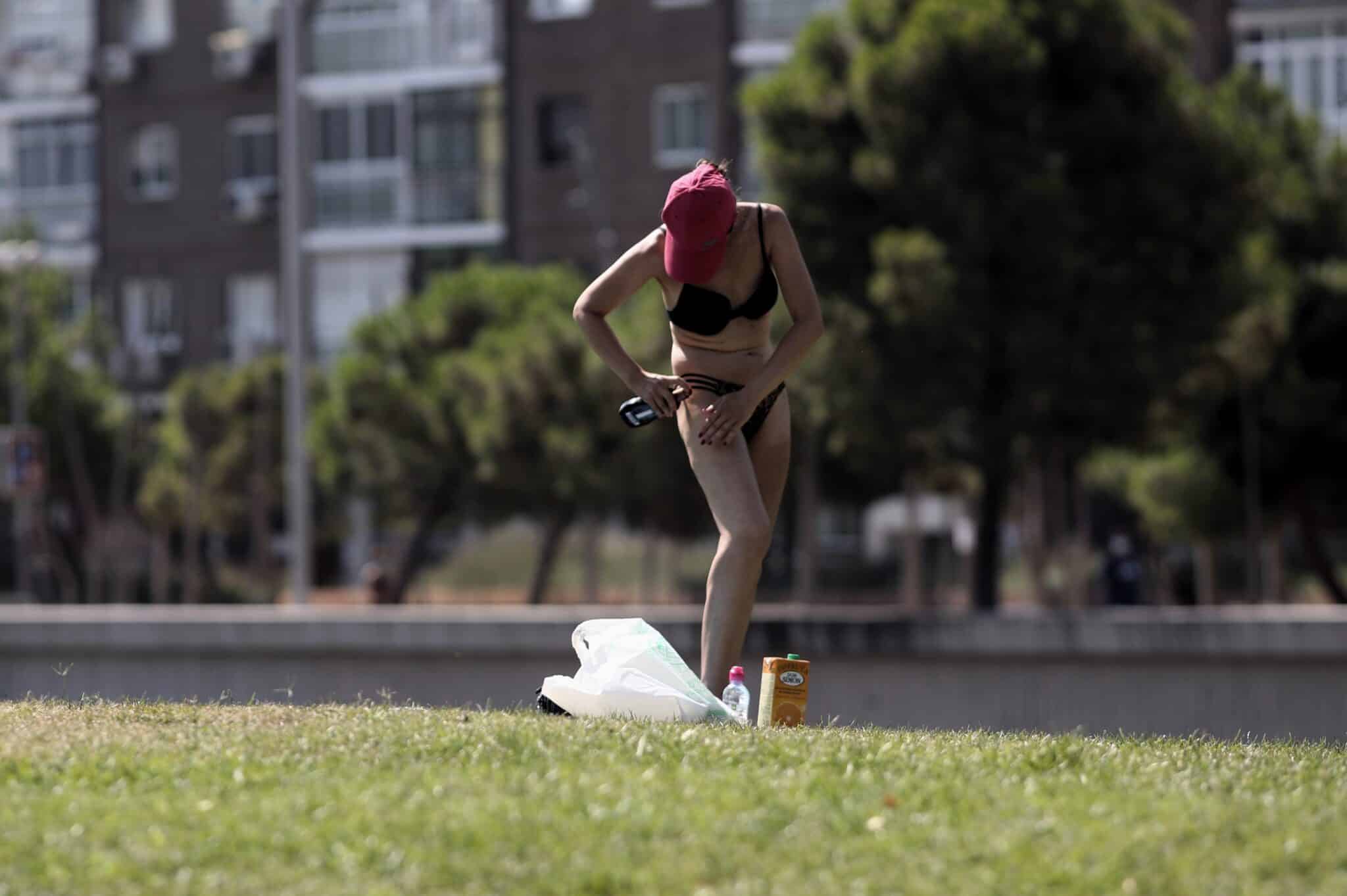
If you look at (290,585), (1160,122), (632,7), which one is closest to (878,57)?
(1160,122)

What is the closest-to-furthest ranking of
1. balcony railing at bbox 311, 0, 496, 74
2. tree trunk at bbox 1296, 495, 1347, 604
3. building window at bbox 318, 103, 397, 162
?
tree trunk at bbox 1296, 495, 1347, 604 < balcony railing at bbox 311, 0, 496, 74 < building window at bbox 318, 103, 397, 162

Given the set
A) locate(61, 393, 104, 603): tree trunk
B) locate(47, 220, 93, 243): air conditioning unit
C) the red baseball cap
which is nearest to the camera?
the red baseball cap

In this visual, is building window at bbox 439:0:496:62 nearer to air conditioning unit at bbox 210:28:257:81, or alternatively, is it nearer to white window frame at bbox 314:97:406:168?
white window frame at bbox 314:97:406:168

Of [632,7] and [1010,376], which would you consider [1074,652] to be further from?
[632,7]

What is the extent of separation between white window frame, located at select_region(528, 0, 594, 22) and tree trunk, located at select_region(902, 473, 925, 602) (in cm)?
1323

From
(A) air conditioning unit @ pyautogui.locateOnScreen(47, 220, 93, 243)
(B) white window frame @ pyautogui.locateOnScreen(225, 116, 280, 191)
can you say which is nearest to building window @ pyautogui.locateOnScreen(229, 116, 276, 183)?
(B) white window frame @ pyautogui.locateOnScreen(225, 116, 280, 191)

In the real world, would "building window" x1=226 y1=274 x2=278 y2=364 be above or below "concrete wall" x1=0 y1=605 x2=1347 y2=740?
above

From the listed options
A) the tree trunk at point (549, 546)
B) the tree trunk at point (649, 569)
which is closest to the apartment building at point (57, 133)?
the tree trunk at point (649, 569)

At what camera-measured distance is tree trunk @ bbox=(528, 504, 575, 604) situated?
3419 cm

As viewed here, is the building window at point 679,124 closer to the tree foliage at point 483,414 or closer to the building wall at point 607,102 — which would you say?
the building wall at point 607,102

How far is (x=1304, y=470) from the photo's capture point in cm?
3091

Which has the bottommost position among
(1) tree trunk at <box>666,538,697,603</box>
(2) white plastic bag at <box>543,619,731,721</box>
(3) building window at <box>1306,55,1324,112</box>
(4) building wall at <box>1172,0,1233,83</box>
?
(1) tree trunk at <box>666,538,697,603</box>

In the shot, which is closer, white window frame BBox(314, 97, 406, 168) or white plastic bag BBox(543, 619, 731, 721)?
white plastic bag BBox(543, 619, 731, 721)

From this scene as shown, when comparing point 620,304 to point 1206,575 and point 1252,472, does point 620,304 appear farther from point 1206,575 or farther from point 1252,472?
point 1206,575
